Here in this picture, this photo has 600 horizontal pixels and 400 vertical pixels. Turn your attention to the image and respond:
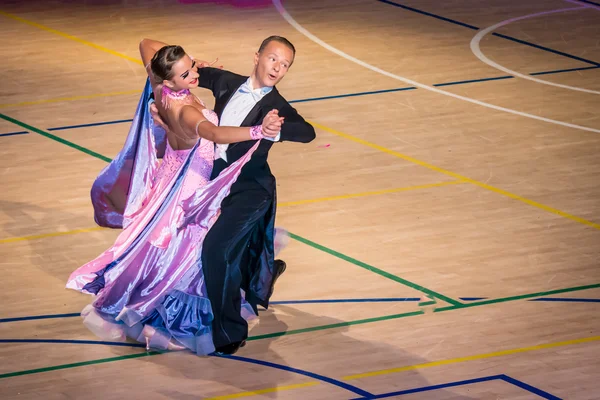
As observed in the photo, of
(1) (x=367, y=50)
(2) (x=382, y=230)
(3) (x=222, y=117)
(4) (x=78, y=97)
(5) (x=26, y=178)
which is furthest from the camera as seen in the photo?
(1) (x=367, y=50)

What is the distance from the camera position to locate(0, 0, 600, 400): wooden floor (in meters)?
6.77

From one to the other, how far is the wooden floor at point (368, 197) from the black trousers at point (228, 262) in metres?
0.17

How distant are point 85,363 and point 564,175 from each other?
4.64 m

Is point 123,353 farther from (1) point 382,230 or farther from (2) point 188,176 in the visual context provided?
(1) point 382,230

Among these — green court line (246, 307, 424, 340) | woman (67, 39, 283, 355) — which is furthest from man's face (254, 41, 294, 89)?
green court line (246, 307, 424, 340)

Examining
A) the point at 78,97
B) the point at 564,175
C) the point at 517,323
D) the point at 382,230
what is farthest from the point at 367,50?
the point at 517,323

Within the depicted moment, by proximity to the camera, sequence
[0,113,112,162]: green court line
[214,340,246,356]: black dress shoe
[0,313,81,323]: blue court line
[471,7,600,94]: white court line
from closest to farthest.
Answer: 1. [214,340,246,356]: black dress shoe
2. [0,313,81,323]: blue court line
3. [0,113,112,162]: green court line
4. [471,7,600,94]: white court line

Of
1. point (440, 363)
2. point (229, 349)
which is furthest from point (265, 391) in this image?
point (440, 363)

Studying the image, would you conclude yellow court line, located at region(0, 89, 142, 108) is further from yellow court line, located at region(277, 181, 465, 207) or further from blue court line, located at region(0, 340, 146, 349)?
blue court line, located at region(0, 340, 146, 349)

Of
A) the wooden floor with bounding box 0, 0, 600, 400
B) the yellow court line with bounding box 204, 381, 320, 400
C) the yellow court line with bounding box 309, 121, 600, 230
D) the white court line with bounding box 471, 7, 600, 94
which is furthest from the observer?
the white court line with bounding box 471, 7, 600, 94

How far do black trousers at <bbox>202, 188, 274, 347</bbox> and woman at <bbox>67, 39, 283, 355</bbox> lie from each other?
0.14 meters

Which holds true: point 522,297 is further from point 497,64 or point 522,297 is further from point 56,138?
point 497,64

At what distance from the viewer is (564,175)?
9.93 m

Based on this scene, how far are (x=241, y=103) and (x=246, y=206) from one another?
58 cm
